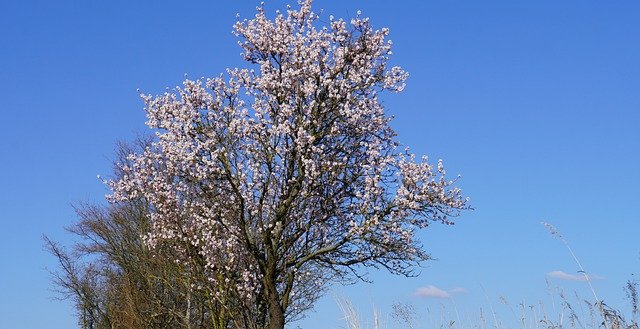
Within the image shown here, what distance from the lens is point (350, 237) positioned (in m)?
19.5

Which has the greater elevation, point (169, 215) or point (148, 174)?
point (148, 174)

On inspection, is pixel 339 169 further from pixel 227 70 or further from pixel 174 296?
pixel 174 296

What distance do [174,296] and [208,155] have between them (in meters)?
10.6

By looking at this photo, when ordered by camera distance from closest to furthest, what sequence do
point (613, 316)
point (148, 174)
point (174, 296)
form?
point (613, 316) < point (148, 174) < point (174, 296)

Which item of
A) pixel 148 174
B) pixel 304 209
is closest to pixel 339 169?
pixel 304 209

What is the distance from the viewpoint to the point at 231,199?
20109 mm

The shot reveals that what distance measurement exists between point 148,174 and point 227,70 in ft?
12.7

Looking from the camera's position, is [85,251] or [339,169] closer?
[339,169]

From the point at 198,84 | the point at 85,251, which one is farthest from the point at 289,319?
the point at 85,251

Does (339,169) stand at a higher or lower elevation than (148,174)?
lower

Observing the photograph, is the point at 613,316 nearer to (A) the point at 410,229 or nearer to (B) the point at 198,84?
(A) the point at 410,229

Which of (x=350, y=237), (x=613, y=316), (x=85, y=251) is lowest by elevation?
(x=613, y=316)

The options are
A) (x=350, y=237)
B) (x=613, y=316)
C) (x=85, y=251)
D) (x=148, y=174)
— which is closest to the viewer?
(x=613, y=316)

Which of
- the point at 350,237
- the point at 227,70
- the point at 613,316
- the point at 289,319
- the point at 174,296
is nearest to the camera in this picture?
the point at 613,316
